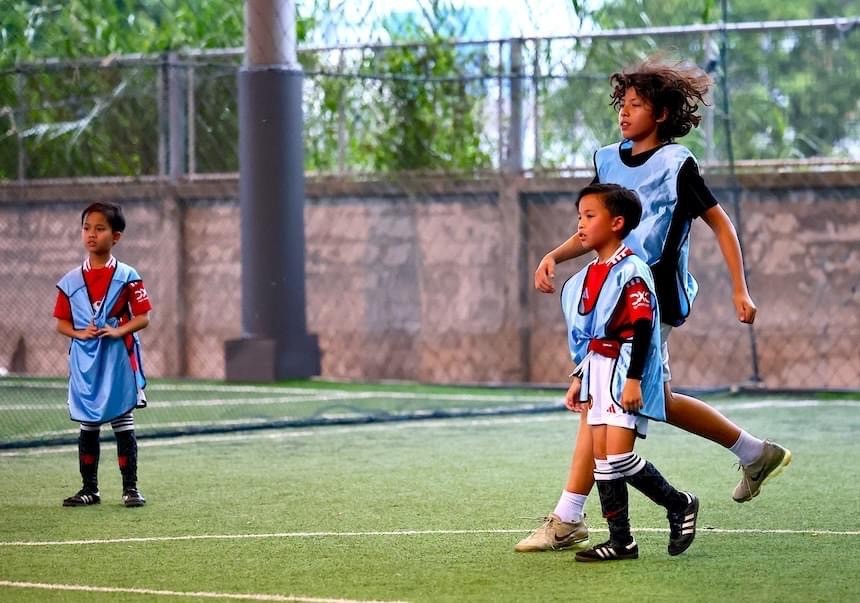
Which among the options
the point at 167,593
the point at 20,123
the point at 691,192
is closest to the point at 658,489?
the point at 691,192

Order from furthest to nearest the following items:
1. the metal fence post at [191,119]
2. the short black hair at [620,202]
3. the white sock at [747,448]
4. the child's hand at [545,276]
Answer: the metal fence post at [191,119]
the white sock at [747,448]
the child's hand at [545,276]
the short black hair at [620,202]

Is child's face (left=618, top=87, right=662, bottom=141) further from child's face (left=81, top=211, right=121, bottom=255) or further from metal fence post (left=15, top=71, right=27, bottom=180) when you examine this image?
metal fence post (left=15, top=71, right=27, bottom=180)

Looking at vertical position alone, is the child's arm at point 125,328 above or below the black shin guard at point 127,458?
above

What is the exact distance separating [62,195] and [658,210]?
32.0ft

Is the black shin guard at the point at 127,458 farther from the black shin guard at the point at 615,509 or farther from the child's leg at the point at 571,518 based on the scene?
the black shin guard at the point at 615,509

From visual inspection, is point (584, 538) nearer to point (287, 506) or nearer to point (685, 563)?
point (685, 563)

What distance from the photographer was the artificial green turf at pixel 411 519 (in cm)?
498

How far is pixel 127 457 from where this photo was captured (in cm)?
688

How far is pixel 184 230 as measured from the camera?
46.8 feet

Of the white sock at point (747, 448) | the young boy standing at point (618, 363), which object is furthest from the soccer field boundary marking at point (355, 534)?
the young boy standing at point (618, 363)

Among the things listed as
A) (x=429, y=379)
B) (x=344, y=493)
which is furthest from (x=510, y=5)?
(x=344, y=493)

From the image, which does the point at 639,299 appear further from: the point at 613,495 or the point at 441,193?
the point at 441,193

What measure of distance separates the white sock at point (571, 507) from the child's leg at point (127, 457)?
1972 millimetres

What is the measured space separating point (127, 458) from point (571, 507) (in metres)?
2.11
